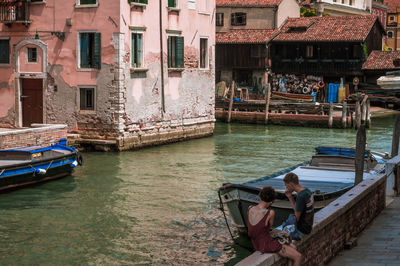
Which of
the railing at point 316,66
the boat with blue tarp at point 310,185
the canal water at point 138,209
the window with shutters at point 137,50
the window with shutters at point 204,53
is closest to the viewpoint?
the boat with blue tarp at point 310,185

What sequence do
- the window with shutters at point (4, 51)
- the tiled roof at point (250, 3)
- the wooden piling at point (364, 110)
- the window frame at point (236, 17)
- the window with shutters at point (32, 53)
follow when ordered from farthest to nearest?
1. the window frame at point (236, 17)
2. the tiled roof at point (250, 3)
3. the wooden piling at point (364, 110)
4. the window with shutters at point (4, 51)
5. the window with shutters at point (32, 53)

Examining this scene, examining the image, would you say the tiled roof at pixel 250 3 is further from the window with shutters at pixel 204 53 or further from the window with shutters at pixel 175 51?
the window with shutters at pixel 175 51

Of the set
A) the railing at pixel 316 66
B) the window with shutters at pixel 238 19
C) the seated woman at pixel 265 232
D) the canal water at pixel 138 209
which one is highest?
the window with shutters at pixel 238 19

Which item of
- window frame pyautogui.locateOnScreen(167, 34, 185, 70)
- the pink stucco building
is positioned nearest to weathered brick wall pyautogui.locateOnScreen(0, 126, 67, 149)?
the pink stucco building

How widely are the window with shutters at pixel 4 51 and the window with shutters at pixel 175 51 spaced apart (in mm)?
6254

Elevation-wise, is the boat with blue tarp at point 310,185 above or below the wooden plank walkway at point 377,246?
above

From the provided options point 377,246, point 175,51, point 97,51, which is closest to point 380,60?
point 175,51

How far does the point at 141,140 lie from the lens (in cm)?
2603

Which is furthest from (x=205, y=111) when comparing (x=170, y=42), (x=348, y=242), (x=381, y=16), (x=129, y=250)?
(x=381, y=16)

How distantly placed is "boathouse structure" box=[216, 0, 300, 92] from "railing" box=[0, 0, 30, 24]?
22700 millimetres

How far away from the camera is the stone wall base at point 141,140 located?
81.6 feet

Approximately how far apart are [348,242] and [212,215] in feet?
18.1

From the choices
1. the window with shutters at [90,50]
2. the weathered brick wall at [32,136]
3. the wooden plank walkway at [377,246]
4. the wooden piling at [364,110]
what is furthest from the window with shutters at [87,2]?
the wooden piling at [364,110]

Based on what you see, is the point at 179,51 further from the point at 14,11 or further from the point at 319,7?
the point at 319,7
